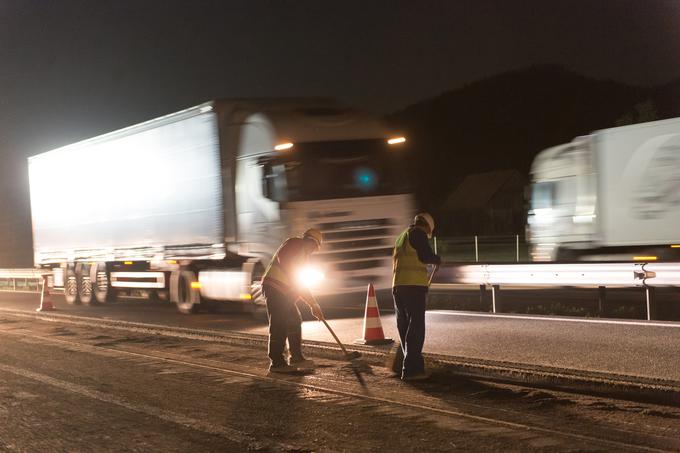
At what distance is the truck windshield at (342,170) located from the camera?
15.7 meters

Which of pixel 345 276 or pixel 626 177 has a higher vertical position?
pixel 626 177

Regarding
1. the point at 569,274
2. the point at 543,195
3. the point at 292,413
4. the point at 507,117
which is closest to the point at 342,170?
the point at 569,274

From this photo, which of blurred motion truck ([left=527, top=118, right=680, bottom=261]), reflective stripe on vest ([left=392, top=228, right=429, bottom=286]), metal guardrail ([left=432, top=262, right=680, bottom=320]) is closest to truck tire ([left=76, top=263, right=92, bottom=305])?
metal guardrail ([left=432, top=262, right=680, bottom=320])

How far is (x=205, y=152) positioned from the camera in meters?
17.6

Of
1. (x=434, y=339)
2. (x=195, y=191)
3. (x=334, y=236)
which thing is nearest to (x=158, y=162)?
(x=195, y=191)

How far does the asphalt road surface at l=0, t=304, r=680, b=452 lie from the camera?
672cm

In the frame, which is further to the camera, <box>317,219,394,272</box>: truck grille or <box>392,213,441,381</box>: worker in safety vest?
<box>317,219,394,272</box>: truck grille

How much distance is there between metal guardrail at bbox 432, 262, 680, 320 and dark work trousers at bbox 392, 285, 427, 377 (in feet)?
17.1

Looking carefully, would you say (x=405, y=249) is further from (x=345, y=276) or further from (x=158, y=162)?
(x=158, y=162)

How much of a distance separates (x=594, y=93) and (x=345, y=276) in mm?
125911

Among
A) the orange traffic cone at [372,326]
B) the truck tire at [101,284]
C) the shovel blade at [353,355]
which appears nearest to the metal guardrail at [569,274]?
the orange traffic cone at [372,326]

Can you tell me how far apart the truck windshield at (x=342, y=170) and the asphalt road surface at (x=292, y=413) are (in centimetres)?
487

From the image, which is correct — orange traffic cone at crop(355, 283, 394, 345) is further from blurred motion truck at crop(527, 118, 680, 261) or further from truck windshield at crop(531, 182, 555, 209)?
truck windshield at crop(531, 182, 555, 209)

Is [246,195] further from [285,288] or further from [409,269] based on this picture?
[409,269]
